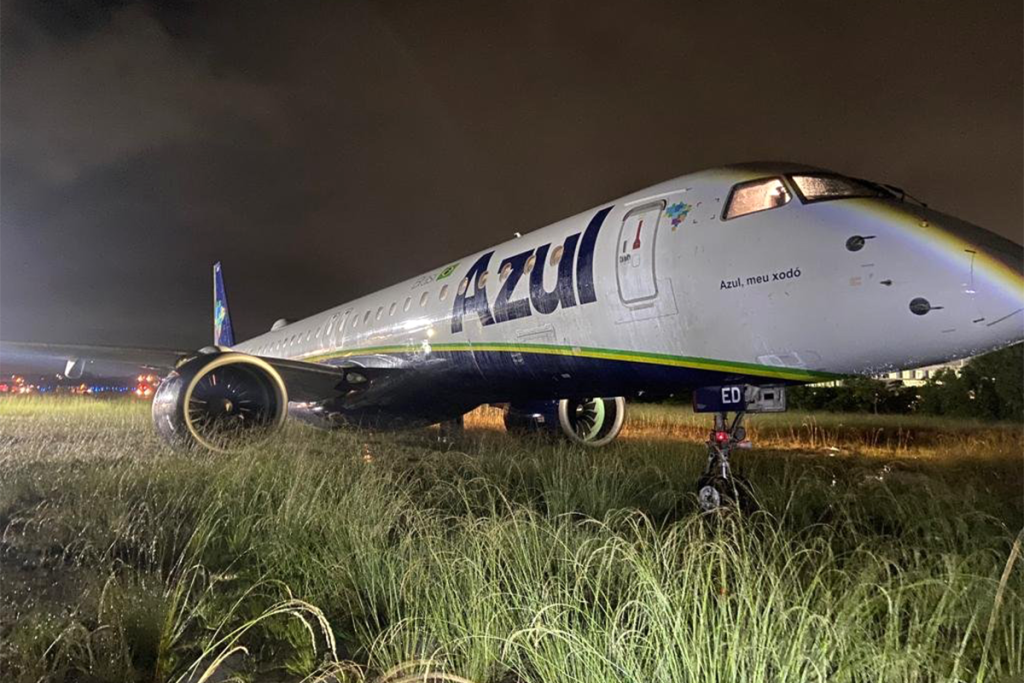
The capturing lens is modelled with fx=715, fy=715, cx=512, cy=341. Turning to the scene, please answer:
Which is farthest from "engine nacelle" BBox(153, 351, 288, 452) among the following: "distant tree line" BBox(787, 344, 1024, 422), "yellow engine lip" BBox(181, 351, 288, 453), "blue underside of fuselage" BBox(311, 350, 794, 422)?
"distant tree line" BBox(787, 344, 1024, 422)

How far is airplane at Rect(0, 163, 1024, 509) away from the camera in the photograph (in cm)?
461

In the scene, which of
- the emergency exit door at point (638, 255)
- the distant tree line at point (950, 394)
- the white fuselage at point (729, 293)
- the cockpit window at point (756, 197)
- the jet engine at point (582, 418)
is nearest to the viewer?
the white fuselage at point (729, 293)

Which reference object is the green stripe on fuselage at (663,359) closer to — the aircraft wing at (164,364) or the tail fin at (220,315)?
the aircraft wing at (164,364)

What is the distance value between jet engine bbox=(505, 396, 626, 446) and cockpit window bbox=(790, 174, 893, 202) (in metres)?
6.42

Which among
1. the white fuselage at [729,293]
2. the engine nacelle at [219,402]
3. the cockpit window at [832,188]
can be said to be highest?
the cockpit window at [832,188]

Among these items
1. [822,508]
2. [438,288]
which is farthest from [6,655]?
[438,288]

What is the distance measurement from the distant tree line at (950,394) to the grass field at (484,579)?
14.5m

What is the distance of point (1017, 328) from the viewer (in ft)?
14.0

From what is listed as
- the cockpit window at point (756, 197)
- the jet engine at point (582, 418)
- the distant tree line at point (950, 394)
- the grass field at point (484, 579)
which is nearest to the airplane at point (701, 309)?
the cockpit window at point (756, 197)

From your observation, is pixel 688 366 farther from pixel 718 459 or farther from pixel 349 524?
pixel 349 524

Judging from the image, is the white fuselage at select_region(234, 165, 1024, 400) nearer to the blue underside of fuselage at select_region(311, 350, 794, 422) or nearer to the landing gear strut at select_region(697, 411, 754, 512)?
the blue underside of fuselage at select_region(311, 350, 794, 422)

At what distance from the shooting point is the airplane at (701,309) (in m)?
4.61

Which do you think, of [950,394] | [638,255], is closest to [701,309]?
[638,255]

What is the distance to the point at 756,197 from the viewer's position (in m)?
5.82
